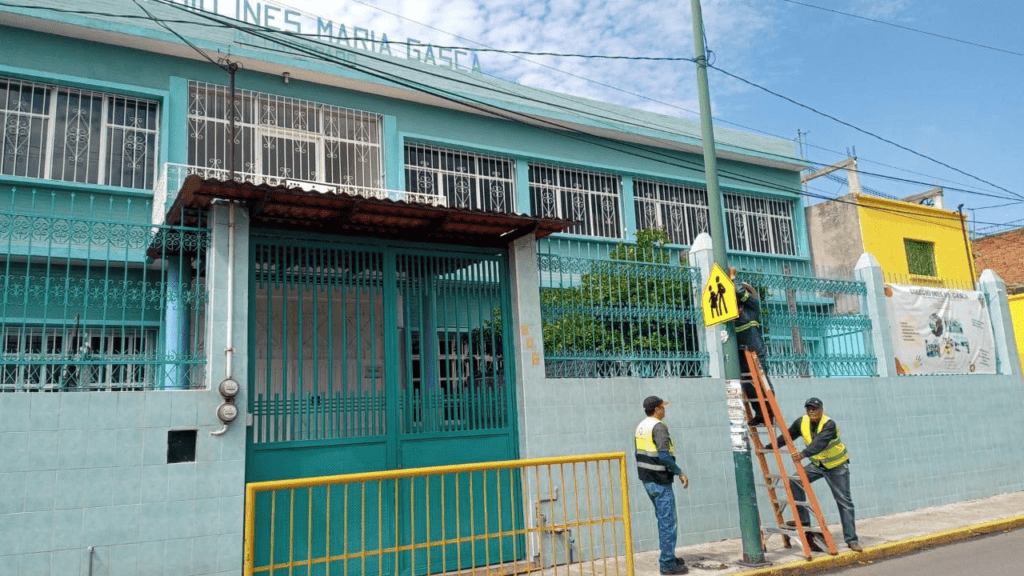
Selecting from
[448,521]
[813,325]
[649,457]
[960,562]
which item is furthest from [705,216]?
[448,521]

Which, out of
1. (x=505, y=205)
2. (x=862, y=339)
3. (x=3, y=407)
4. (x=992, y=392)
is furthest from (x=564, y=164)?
(x=3, y=407)

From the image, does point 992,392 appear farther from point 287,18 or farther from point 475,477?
point 287,18

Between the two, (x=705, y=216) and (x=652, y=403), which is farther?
(x=705, y=216)

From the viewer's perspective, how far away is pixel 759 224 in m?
21.1

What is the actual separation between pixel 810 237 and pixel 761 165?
110 inches

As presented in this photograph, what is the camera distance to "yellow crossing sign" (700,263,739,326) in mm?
7910

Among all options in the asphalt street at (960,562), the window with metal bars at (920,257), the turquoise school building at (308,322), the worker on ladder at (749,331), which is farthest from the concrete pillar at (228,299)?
the window with metal bars at (920,257)

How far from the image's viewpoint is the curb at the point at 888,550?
746 centimetres

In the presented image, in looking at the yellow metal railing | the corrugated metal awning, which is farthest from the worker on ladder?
the corrugated metal awning

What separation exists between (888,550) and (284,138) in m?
12.4

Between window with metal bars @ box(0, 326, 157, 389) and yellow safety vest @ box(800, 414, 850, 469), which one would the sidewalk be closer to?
yellow safety vest @ box(800, 414, 850, 469)

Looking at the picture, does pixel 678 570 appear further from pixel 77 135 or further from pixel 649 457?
pixel 77 135

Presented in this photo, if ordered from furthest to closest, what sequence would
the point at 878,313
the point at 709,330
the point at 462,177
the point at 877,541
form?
Result: the point at 462,177, the point at 878,313, the point at 709,330, the point at 877,541

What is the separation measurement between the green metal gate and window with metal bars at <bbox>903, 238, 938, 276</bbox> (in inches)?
740
